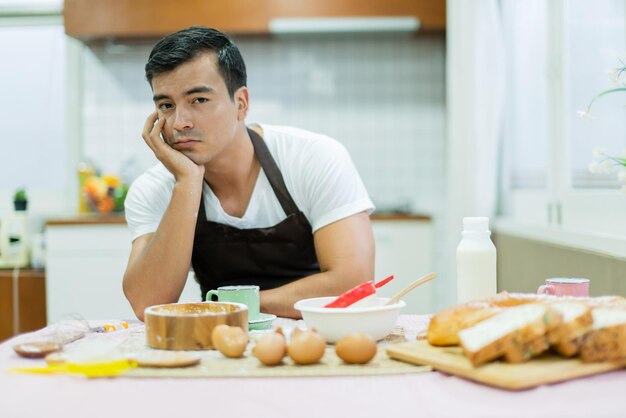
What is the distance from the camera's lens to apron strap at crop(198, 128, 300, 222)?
6.75 ft

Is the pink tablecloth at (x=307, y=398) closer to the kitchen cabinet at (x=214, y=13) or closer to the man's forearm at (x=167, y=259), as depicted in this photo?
the man's forearm at (x=167, y=259)

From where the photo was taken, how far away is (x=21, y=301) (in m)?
3.81

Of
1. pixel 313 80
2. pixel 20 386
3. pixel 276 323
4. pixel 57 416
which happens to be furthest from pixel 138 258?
pixel 313 80

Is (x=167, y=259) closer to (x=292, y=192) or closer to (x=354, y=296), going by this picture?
(x=292, y=192)

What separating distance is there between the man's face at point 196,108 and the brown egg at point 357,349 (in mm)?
927

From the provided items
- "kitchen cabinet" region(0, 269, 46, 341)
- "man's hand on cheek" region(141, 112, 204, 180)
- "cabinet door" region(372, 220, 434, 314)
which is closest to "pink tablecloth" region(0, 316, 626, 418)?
"man's hand on cheek" region(141, 112, 204, 180)

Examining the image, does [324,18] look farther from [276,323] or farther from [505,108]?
[276,323]

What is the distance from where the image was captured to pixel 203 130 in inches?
73.7

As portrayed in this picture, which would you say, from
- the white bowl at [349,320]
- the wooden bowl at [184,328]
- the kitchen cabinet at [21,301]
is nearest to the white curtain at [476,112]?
the kitchen cabinet at [21,301]

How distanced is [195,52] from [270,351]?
Answer: 3.38ft

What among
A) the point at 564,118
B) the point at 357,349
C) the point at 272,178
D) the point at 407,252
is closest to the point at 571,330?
the point at 357,349

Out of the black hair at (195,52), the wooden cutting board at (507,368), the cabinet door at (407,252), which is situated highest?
the black hair at (195,52)

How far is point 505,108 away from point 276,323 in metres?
2.52

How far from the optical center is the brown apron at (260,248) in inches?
80.5
